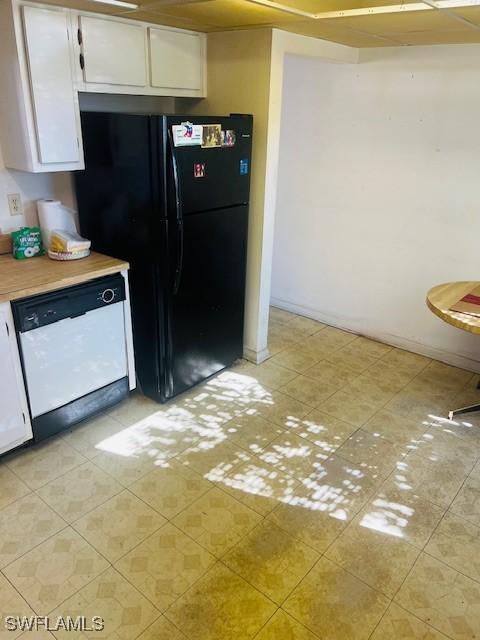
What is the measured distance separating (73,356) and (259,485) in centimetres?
118

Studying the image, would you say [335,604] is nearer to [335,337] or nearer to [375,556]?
[375,556]

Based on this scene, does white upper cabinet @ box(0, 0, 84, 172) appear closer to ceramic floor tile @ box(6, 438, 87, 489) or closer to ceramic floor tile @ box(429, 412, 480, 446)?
ceramic floor tile @ box(6, 438, 87, 489)

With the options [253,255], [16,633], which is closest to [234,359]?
[253,255]

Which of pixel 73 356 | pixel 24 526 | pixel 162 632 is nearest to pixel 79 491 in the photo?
pixel 24 526

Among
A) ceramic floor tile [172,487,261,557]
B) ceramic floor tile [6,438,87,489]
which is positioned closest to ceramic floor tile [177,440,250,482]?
ceramic floor tile [172,487,261,557]

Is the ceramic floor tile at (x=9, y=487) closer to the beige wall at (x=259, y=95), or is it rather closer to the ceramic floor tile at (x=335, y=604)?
the ceramic floor tile at (x=335, y=604)

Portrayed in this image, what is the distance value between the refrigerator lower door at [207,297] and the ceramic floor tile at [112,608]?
1238mm

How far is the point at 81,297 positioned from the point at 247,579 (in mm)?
1525

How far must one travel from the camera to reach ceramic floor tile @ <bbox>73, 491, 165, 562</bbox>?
1981mm

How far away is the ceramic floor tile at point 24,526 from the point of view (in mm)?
1952

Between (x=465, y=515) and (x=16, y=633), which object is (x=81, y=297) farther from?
(x=465, y=515)

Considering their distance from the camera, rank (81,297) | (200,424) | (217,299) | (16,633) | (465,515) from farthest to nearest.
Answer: (217,299) < (200,424) < (81,297) < (465,515) < (16,633)

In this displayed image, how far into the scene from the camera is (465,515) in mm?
2197

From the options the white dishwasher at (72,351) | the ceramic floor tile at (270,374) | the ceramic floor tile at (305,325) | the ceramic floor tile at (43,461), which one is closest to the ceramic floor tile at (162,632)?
the ceramic floor tile at (43,461)
